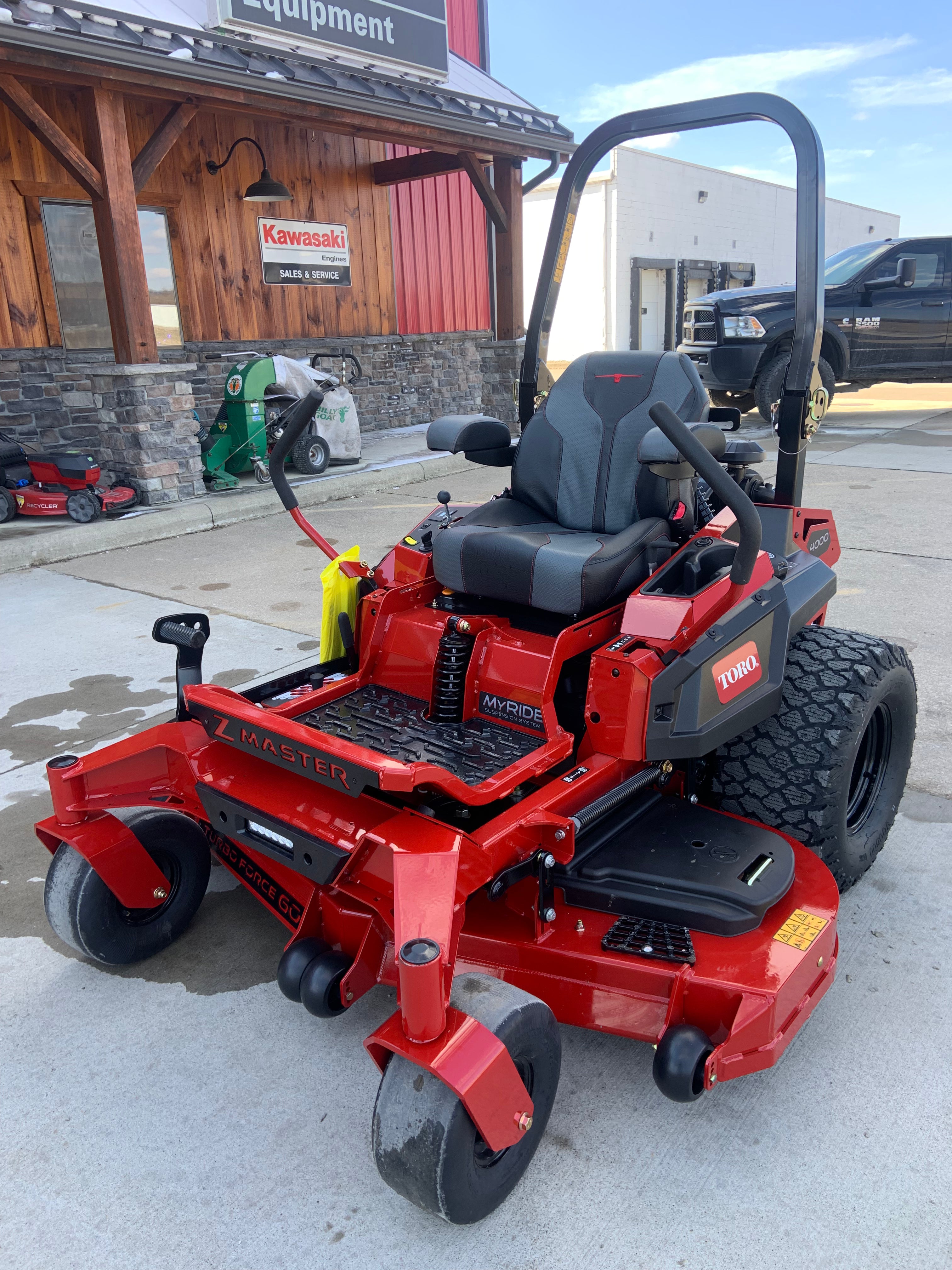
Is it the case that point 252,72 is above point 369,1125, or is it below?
above

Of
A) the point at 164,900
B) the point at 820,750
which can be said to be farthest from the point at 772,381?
the point at 164,900

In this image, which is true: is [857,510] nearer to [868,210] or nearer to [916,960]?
[916,960]

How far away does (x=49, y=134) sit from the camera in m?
6.59

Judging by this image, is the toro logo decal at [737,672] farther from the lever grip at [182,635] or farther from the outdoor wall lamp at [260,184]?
the outdoor wall lamp at [260,184]

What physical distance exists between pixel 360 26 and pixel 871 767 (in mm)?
8159

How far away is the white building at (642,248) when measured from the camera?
19375mm

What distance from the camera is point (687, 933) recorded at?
206 cm

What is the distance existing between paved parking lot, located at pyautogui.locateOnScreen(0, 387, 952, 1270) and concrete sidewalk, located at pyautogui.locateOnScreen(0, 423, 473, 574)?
374 cm

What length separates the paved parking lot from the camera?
1.73 meters

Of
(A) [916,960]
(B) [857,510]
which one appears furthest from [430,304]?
(A) [916,960]

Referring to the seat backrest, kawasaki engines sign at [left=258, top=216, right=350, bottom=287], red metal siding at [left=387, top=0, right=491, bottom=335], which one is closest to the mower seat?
the seat backrest

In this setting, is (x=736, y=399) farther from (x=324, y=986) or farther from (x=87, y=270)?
(x=324, y=986)

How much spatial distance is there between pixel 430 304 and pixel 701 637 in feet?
35.0

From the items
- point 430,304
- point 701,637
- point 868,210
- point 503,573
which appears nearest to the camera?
point 701,637
